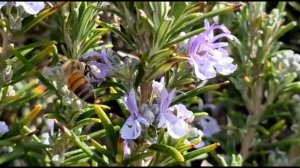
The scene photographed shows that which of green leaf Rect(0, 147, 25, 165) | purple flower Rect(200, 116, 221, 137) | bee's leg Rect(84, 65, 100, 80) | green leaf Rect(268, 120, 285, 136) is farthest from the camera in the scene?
purple flower Rect(200, 116, 221, 137)

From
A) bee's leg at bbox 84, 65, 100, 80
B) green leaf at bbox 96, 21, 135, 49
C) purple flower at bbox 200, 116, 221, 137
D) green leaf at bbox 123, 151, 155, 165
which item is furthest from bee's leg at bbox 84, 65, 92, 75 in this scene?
purple flower at bbox 200, 116, 221, 137

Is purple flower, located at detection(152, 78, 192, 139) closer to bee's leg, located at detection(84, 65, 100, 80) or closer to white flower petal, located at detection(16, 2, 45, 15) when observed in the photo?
bee's leg, located at detection(84, 65, 100, 80)

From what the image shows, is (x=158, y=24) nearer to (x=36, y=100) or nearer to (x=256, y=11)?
(x=256, y=11)

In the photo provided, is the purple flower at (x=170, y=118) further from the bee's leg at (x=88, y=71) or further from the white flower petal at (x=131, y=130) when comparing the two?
the bee's leg at (x=88, y=71)

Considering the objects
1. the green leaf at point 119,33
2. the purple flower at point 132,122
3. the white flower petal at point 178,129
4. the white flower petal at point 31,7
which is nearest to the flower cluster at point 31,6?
the white flower petal at point 31,7

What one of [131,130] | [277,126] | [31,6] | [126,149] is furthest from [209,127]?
[31,6]

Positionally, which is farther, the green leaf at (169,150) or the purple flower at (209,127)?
the purple flower at (209,127)

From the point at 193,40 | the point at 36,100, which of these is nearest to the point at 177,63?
the point at 193,40
